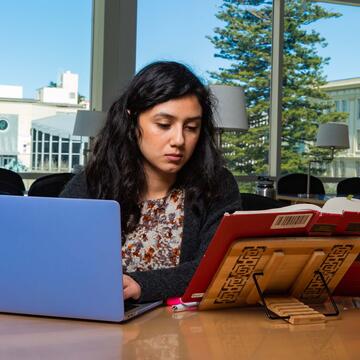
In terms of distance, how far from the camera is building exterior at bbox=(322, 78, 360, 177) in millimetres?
7758

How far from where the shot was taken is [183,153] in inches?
61.1

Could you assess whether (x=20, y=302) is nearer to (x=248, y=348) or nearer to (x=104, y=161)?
(x=248, y=348)

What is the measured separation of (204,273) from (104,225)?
9.7 inches

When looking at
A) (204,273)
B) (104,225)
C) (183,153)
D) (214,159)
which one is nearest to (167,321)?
(204,273)

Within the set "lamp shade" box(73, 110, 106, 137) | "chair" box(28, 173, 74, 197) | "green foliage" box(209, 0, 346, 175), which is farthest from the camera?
"green foliage" box(209, 0, 346, 175)

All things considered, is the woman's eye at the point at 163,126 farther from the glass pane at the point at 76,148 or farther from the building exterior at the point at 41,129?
the glass pane at the point at 76,148

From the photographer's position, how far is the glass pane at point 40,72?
6129 millimetres

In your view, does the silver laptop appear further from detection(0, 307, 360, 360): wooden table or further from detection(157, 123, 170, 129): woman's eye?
detection(157, 123, 170, 129): woman's eye

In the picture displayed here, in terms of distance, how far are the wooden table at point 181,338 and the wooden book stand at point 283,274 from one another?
0.04 metres

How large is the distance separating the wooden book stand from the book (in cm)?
1

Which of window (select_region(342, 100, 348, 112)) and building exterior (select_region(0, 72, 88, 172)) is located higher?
window (select_region(342, 100, 348, 112))

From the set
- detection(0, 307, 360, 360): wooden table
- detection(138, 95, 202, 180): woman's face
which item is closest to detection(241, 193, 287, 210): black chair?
detection(138, 95, 202, 180): woman's face

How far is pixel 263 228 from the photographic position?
1.18 metres

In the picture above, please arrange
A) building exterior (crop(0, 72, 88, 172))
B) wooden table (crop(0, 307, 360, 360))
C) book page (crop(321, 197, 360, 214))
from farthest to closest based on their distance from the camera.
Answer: building exterior (crop(0, 72, 88, 172)), book page (crop(321, 197, 360, 214)), wooden table (crop(0, 307, 360, 360))
